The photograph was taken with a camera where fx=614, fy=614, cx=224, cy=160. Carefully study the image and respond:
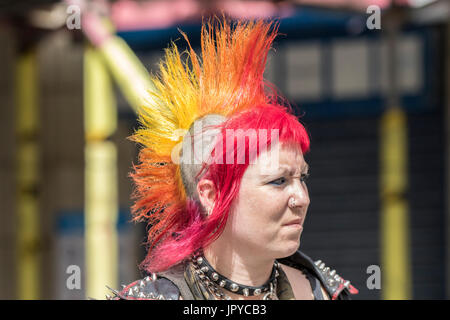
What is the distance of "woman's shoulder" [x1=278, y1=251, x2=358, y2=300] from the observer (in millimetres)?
1833

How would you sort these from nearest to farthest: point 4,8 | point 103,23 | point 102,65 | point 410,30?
1. point 102,65
2. point 103,23
3. point 4,8
4. point 410,30

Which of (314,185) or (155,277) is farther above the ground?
(314,185)

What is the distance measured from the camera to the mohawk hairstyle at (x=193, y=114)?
5.42ft

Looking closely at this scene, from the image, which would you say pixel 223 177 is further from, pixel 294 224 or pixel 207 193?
pixel 294 224

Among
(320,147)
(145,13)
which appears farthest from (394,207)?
(320,147)

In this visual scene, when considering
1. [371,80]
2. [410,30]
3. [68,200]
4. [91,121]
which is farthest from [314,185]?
[91,121]

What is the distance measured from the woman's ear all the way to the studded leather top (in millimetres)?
209

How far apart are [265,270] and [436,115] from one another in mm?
6137

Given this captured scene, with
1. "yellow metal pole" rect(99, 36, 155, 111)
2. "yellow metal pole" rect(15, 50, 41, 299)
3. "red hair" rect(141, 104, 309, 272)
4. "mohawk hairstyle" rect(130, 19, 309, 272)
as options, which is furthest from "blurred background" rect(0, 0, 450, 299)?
"red hair" rect(141, 104, 309, 272)

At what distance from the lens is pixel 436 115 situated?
733 cm

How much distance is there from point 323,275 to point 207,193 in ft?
1.54

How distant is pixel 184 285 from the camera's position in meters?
1.71

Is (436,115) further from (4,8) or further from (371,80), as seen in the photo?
(4,8)
